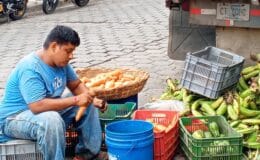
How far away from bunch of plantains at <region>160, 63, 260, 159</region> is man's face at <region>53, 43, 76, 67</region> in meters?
1.51

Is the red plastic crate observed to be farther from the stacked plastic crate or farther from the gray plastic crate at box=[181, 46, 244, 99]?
the gray plastic crate at box=[181, 46, 244, 99]

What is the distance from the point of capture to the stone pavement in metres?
8.68

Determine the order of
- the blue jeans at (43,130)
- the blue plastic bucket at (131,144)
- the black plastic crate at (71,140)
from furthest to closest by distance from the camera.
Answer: the black plastic crate at (71,140), the blue plastic bucket at (131,144), the blue jeans at (43,130)

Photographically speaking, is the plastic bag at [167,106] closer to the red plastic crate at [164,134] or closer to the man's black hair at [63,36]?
the red plastic crate at [164,134]

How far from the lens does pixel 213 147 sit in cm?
456

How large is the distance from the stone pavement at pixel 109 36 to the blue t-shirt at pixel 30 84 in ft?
7.65

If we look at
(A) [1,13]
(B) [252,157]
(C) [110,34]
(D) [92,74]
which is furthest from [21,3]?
(B) [252,157]

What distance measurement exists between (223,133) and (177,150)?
18.7 inches

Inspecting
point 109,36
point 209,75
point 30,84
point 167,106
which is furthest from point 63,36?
point 109,36

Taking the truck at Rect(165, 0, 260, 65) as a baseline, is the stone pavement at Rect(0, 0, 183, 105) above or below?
below

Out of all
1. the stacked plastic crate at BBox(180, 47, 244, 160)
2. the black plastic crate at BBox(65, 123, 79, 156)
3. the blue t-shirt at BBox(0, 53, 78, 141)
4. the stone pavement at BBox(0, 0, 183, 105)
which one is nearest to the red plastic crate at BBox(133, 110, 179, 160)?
the stacked plastic crate at BBox(180, 47, 244, 160)

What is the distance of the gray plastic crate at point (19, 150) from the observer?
4.57 m

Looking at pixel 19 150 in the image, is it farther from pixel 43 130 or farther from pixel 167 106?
pixel 167 106

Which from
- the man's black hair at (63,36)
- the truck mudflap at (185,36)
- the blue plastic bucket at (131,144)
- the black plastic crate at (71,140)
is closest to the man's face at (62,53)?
the man's black hair at (63,36)
